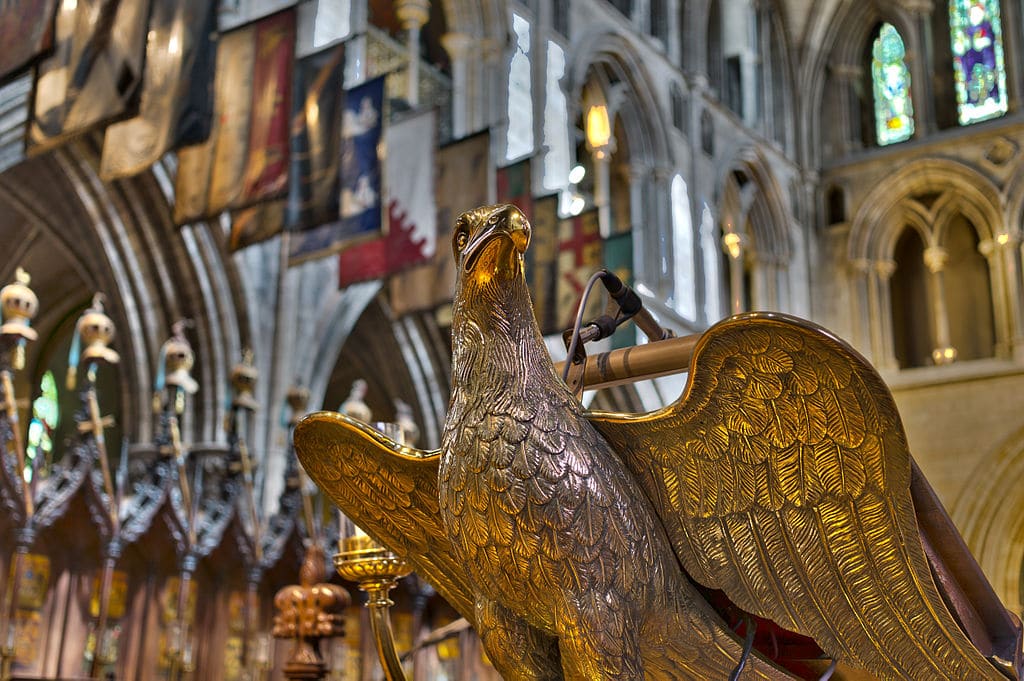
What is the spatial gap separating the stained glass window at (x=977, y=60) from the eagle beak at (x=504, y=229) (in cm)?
1691

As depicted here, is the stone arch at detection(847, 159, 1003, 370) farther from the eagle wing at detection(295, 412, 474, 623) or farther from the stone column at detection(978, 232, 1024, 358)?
the eagle wing at detection(295, 412, 474, 623)

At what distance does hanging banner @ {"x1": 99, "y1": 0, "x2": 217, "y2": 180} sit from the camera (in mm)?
6672

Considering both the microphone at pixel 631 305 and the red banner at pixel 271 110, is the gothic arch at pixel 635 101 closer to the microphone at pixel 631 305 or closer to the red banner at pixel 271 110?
the red banner at pixel 271 110

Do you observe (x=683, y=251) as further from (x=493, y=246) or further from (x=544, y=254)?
(x=493, y=246)

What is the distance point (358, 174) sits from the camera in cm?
792

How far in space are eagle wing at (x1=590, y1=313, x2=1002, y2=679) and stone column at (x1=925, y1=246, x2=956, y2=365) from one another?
51.5ft

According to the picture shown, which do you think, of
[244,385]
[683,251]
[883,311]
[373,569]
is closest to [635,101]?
[683,251]

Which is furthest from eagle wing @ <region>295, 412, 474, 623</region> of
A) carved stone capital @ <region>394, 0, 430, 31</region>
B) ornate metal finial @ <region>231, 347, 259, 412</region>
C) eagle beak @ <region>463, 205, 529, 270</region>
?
carved stone capital @ <region>394, 0, 430, 31</region>

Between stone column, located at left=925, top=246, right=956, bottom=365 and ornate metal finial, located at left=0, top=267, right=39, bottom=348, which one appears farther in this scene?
stone column, located at left=925, top=246, right=956, bottom=365

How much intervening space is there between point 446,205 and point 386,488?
26.5ft

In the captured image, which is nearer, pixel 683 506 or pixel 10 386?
pixel 683 506

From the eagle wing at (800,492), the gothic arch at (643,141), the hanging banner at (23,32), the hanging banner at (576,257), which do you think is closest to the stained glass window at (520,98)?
the gothic arch at (643,141)

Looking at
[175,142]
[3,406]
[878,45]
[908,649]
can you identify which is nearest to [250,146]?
[175,142]

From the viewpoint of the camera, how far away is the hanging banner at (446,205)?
9.12 meters
